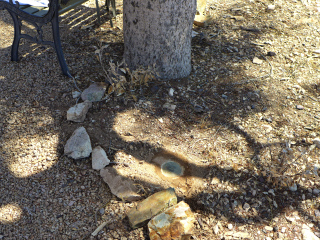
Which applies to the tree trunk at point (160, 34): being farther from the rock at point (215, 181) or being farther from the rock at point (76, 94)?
the rock at point (215, 181)

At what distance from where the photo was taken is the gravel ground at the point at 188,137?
229 centimetres

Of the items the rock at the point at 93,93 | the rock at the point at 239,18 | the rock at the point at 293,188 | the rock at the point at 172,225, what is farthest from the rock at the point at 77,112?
the rock at the point at 239,18

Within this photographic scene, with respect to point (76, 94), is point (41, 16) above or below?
above

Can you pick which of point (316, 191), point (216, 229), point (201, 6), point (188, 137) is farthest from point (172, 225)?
point (201, 6)

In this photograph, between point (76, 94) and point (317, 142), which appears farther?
point (76, 94)

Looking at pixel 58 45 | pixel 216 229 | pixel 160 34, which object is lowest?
pixel 216 229

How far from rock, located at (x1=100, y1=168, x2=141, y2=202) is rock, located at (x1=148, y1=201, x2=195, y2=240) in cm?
32

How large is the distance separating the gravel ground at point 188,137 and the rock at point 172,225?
0.39ft

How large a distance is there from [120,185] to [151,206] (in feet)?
1.10

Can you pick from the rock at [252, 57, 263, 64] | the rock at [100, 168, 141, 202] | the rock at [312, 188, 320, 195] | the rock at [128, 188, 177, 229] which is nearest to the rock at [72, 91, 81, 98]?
the rock at [100, 168, 141, 202]

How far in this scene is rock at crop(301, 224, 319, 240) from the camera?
2.18 m

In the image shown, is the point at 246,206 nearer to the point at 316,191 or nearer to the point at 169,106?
the point at 316,191

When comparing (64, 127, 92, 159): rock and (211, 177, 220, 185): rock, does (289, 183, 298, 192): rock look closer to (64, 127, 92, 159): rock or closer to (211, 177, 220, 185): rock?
(211, 177, 220, 185): rock

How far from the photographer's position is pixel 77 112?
2.84 meters
